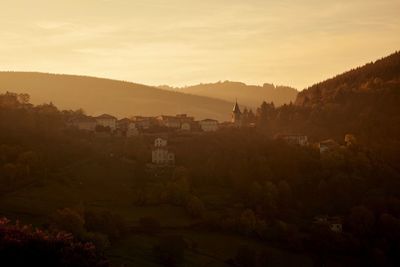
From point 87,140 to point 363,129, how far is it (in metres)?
43.1

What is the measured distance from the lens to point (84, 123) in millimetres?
99875

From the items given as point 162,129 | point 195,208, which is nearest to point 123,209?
point 195,208

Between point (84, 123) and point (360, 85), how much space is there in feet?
178

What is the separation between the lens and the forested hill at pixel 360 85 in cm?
12020

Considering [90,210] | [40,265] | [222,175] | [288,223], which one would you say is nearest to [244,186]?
[222,175]

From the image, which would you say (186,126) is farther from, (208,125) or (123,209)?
(123,209)

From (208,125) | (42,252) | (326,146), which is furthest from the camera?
(208,125)

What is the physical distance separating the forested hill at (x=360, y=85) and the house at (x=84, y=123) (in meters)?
40.8

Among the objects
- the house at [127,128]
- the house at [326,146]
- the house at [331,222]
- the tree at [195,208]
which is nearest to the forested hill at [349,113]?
the house at [326,146]

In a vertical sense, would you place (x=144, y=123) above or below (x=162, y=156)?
above

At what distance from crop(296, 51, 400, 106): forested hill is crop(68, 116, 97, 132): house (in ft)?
134

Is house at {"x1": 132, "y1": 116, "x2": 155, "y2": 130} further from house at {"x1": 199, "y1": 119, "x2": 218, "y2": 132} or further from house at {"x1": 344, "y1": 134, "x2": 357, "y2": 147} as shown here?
house at {"x1": 344, "y1": 134, "x2": 357, "y2": 147}

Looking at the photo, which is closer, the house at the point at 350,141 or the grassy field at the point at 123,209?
the grassy field at the point at 123,209

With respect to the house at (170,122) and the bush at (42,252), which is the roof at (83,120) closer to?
the house at (170,122)
